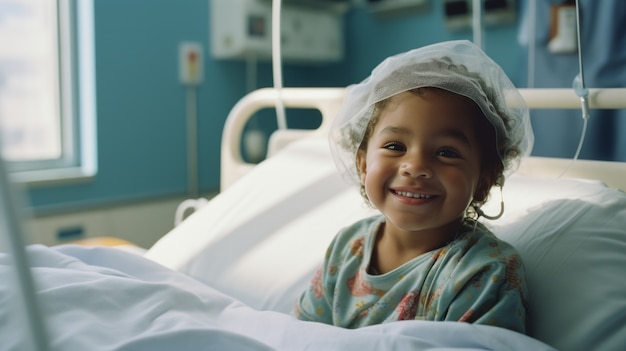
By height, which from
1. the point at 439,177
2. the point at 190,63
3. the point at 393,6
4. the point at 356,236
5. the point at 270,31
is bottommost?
the point at 356,236

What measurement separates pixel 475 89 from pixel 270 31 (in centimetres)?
194

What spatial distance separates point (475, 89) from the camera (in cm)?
83

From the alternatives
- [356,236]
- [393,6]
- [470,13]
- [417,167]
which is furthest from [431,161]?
[393,6]

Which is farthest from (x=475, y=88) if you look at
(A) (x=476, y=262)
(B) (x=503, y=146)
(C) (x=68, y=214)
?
(C) (x=68, y=214)

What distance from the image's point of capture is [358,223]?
3.50 feet

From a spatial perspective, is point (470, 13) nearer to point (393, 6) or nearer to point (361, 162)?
point (393, 6)

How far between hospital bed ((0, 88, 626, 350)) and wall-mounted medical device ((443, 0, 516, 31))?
3.55 ft

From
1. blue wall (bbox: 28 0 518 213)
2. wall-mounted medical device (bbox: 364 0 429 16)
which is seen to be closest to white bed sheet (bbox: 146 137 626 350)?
blue wall (bbox: 28 0 518 213)

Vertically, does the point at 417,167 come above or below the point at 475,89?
below

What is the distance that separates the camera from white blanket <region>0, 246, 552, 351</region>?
0.69m

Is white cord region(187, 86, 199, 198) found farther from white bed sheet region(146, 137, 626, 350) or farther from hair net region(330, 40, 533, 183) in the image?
hair net region(330, 40, 533, 183)

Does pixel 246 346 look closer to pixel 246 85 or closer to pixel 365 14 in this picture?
pixel 246 85

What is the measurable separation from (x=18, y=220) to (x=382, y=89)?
2.03ft

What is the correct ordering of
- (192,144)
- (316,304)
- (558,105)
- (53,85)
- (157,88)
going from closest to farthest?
1. (316,304)
2. (558,105)
3. (53,85)
4. (157,88)
5. (192,144)
